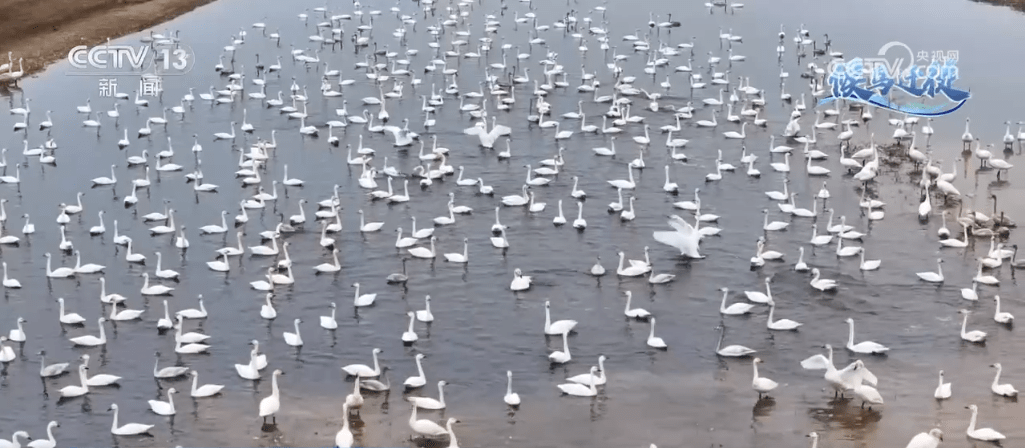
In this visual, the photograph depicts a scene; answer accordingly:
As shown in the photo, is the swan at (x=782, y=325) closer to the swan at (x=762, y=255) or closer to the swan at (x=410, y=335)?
the swan at (x=762, y=255)

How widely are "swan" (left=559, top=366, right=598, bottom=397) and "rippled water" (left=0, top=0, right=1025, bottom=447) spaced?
26cm

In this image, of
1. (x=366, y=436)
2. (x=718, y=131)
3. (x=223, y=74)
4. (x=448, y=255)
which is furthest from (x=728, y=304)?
(x=223, y=74)

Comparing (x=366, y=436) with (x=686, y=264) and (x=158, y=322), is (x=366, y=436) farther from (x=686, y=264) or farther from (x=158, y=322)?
(x=686, y=264)

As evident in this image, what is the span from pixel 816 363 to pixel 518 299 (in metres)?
7.31

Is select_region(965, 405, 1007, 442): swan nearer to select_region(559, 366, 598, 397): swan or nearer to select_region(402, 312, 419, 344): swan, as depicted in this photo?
select_region(559, 366, 598, 397): swan

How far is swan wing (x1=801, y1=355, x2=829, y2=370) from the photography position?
24891 mm

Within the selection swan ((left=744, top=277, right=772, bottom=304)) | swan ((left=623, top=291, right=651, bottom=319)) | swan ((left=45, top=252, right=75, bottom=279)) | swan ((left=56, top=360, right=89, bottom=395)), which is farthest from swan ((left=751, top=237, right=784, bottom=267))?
swan ((left=45, top=252, right=75, bottom=279))

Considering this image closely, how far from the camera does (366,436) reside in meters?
23.2

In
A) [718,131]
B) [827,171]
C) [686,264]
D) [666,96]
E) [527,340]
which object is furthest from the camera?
[666,96]

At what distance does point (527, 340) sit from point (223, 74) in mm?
26925

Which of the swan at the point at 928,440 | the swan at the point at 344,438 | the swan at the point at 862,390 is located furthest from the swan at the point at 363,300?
the swan at the point at 928,440

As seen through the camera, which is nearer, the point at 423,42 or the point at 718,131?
the point at 718,131

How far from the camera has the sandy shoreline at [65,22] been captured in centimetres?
5275

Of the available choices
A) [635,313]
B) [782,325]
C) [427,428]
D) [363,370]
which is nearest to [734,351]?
[782,325]
